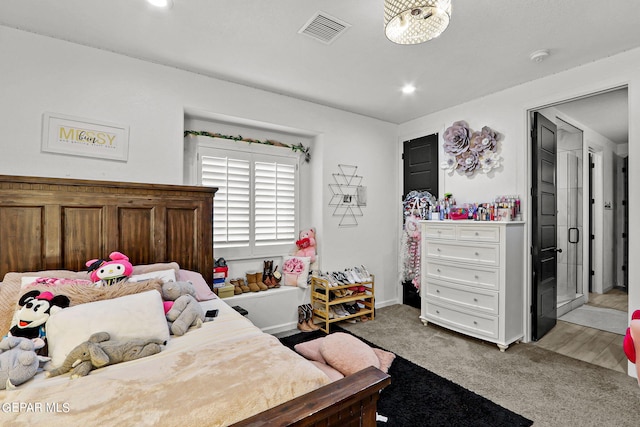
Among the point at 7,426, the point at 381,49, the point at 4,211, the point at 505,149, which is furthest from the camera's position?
the point at 505,149

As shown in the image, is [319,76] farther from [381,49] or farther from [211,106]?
[211,106]

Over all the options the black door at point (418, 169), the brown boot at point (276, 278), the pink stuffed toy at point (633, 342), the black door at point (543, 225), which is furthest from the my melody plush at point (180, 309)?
the black door at point (543, 225)

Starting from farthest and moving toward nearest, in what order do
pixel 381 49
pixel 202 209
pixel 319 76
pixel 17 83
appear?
pixel 319 76 < pixel 202 209 < pixel 381 49 < pixel 17 83

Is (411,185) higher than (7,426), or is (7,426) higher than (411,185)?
(411,185)

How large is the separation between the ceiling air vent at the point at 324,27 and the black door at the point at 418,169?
2192 mm

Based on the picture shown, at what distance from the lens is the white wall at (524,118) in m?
2.38

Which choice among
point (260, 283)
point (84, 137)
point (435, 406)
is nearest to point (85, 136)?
point (84, 137)

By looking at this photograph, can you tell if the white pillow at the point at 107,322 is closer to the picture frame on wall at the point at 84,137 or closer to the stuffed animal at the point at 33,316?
the stuffed animal at the point at 33,316

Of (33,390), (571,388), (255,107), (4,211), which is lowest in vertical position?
(571,388)

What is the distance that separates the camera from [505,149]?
3.17 metres

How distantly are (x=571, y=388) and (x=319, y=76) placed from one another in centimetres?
328

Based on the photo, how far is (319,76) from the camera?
9.46 feet

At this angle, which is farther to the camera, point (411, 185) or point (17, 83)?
point (411, 185)

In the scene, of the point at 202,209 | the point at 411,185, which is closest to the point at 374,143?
the point at 411,185
